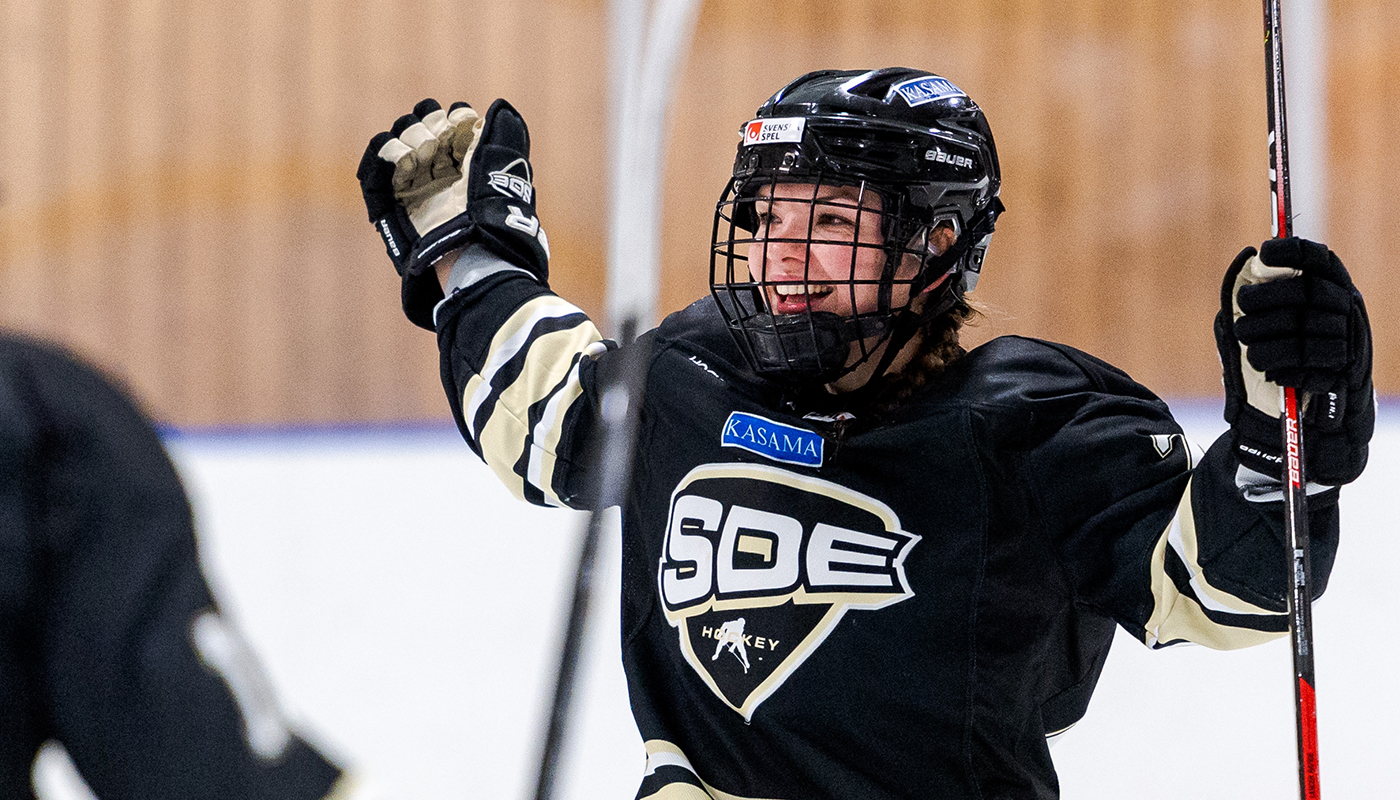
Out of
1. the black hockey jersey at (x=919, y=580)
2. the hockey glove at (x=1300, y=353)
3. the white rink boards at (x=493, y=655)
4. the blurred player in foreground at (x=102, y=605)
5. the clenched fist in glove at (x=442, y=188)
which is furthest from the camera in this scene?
the white rink boards at (x=493, y=655)

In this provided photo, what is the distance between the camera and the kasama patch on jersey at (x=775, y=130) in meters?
1.47

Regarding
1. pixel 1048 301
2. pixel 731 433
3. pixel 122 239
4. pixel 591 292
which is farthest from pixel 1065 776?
pixel 122 239

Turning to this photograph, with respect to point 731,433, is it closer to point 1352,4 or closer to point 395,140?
point 395,140

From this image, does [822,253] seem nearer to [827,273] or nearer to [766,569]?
[827,273]

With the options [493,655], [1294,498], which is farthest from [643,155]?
[493,655]

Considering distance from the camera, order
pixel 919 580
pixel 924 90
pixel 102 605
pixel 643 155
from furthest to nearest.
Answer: pixel 924 90, pixel 919 580, pixel 643 155, pixel 102 605

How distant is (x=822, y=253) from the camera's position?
4.82 feet

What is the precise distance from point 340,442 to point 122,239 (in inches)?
41.0

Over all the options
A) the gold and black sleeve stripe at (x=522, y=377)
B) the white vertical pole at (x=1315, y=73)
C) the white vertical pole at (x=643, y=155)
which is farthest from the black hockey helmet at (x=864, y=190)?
the white vertical pole at (x=1315, y=73)

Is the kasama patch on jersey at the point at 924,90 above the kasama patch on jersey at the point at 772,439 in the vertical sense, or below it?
above

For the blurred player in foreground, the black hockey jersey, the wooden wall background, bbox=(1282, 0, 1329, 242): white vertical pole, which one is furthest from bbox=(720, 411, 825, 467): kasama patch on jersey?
bbox=(1282, 0, 1329, 242): white vertical pole

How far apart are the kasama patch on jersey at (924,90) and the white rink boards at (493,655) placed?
2.13ft

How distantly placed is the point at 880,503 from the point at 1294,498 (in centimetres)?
43

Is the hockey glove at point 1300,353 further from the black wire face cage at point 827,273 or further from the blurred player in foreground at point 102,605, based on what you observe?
→ the blurred player in foreground at point 102,605
